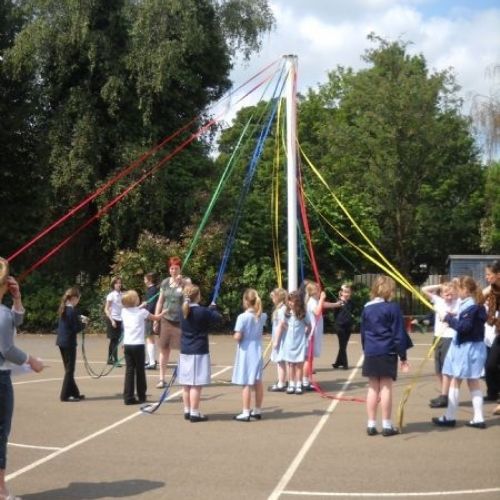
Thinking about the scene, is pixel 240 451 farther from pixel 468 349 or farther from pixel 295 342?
pixel 295 342

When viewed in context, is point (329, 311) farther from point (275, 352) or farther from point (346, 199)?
point (275, 352)

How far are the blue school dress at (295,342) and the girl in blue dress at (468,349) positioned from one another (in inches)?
100

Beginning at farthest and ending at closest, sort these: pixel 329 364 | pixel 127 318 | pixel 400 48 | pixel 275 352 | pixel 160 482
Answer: pixel 400 48, pixel 329 364, pixel 275 352, pixel 127 318, pixel 160 482

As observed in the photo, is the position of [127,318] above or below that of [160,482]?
above

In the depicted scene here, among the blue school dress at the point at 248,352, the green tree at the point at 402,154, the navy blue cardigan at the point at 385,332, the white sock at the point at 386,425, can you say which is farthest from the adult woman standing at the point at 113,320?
the green tree at the point at 402,154

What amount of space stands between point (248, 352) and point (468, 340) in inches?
97.2

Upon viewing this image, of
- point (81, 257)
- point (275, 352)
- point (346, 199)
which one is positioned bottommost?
point (275, 352)

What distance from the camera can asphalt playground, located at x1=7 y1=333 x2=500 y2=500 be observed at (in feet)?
19.3

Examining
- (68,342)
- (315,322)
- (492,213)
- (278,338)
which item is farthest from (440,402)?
(492,213)

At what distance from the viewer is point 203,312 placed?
8562mm

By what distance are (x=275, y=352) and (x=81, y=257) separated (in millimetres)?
13971

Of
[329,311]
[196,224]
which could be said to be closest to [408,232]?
[329,311]

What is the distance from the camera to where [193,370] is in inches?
332

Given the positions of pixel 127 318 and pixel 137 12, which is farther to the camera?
pixel 137 12
